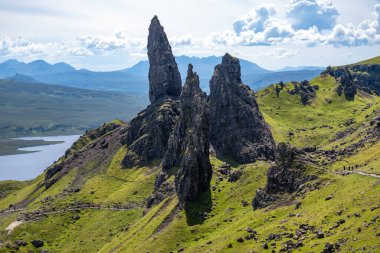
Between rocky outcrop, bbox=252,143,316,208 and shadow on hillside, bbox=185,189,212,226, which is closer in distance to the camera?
rocky outcrop, bbox=252,143,316,208

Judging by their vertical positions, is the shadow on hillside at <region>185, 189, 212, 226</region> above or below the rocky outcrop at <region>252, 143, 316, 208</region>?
below

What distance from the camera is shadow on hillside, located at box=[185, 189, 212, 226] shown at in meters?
158

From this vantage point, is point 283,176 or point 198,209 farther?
point 198,209

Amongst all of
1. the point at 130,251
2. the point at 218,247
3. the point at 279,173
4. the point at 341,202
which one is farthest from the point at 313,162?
the point at 130,251

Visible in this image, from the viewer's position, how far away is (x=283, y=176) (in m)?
138

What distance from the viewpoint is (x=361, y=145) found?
173m

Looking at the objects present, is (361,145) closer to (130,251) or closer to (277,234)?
(277,234)

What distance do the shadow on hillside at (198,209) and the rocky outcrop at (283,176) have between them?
80.3 ft

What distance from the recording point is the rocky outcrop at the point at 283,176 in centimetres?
13600

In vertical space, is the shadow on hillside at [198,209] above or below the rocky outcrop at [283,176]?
below

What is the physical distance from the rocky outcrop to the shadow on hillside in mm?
24462

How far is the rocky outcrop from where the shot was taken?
136 metres

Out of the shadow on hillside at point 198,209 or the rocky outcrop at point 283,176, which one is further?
the shadow on hillside at point 198,209

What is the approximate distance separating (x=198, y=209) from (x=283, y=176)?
128ft
